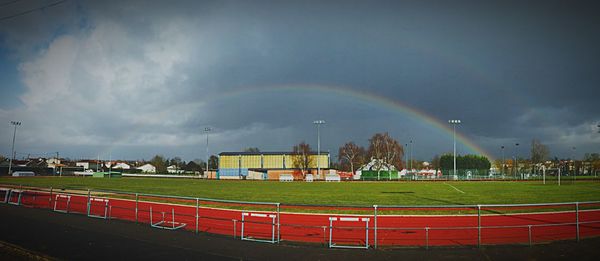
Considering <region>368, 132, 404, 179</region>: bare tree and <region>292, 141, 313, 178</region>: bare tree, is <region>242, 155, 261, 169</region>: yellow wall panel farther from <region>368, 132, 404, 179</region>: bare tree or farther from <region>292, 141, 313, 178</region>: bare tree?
<region>368, 132, 404, 179</region>: bare tree

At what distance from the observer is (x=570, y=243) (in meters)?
13.0

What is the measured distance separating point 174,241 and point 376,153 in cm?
11942

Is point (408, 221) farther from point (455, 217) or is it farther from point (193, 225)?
point (193, 225)

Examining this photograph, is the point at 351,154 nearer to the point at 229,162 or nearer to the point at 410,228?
the point at 229,162

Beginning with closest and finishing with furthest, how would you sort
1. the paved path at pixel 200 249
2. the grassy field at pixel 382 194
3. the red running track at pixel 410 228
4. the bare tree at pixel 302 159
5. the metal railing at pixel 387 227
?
the paved path at pixel 200 249, the metal railing at pixel 387 227, the red running track at pixel 410 228, the grassy field at pixel 382 194, the bare tree at pixel 302 159

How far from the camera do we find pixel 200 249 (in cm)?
1221

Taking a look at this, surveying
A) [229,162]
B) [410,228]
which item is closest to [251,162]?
[229,162]

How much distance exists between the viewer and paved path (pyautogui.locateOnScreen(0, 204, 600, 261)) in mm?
11219

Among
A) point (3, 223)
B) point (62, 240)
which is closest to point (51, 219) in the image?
point (3, 223)

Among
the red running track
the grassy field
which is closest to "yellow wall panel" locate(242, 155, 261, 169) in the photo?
the grassy field

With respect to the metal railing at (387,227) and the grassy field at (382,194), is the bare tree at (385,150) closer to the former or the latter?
the grassy field at (382,194)

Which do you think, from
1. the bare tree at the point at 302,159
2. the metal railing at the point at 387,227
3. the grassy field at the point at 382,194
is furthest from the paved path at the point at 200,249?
the bare tree at the point at 302,159

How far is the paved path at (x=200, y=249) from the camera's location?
11219 mm

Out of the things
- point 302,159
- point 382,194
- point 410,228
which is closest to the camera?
point 410,228
